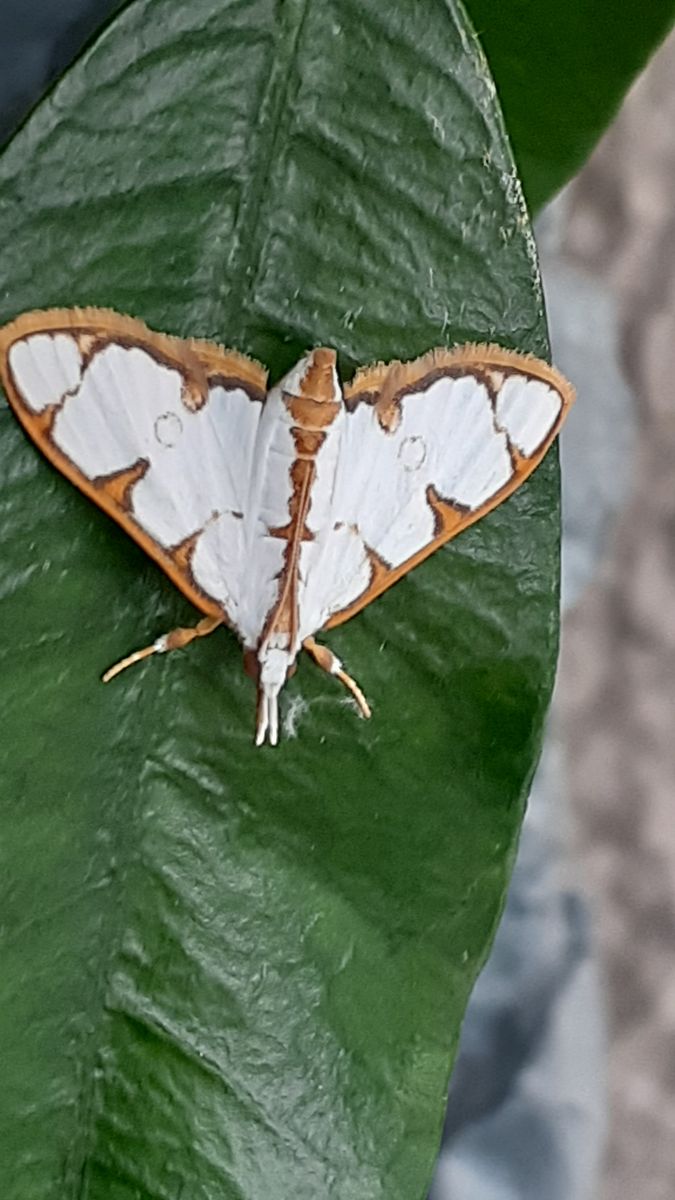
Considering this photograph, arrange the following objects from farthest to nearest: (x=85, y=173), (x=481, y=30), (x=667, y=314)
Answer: (x=667, y=314), (x=481, y=30), (x=85, y=173)

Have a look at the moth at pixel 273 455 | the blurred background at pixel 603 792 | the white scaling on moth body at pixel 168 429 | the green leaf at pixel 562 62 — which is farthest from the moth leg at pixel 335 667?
the blurred background at pixel 603 792

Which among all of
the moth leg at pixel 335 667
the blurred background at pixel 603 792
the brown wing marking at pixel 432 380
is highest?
the brown wing marking at pixel 432 380

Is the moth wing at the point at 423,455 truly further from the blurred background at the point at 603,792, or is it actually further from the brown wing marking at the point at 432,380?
the blurred background at the point at 603,792

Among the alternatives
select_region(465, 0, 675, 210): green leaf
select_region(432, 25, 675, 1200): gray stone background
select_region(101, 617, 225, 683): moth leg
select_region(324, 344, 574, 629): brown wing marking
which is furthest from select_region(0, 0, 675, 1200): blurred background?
select_region(101, 617, 225, 683): moth leg

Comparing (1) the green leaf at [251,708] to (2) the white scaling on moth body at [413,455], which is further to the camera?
(2) the white scaling on moth body at [413,455]

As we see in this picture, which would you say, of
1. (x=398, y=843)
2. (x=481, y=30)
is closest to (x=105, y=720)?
(x=398, y=843)

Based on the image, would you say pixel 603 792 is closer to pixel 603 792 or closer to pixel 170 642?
pixel 603 792

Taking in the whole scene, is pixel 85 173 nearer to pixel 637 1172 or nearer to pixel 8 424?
pixel 8 424
